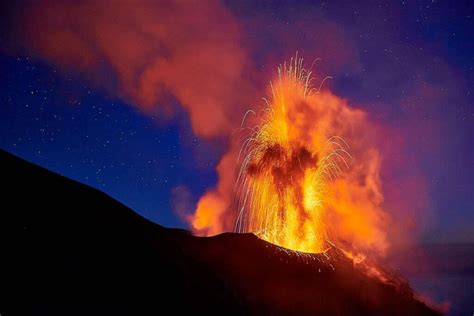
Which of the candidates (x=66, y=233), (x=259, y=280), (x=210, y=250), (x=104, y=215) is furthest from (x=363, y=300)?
(x=66, y=233)

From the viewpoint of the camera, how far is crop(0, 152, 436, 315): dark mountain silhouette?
1447 centimetres

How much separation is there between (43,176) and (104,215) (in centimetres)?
368

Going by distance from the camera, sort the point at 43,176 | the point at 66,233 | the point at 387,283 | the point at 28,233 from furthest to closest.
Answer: the point at 387,283
the point at 43,176
the point at 66,233
the point at 28,233

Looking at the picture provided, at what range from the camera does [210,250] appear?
30000mm

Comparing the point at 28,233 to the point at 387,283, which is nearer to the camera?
the point at 28,233

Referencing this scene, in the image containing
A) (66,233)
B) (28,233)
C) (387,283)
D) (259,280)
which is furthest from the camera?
(387,283)

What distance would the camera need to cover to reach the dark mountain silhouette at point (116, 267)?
1447cm

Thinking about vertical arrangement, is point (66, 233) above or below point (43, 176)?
below

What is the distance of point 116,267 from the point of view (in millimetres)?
17703

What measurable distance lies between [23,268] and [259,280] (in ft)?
58.5

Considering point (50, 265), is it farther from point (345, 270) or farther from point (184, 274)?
point (345, 270)

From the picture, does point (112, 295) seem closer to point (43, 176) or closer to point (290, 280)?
point (43, 176)

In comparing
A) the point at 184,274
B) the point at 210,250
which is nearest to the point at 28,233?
the point at 184,274

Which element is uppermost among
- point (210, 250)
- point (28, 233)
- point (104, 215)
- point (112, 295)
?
point (210, 250)
